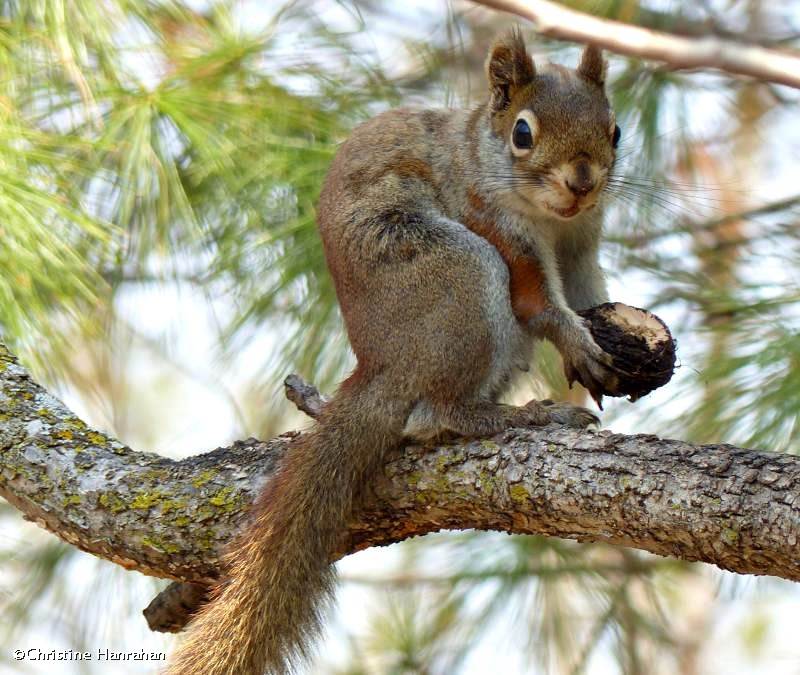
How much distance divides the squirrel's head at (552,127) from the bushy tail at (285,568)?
671 millimetres

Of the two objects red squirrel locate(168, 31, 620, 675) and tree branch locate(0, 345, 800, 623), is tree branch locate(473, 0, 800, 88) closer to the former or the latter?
tree branch locate(0, 345, 800, 623)

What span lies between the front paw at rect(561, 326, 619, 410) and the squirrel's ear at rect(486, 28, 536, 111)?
61 cm

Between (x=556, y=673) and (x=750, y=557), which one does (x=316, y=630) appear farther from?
(x=556, y=673)

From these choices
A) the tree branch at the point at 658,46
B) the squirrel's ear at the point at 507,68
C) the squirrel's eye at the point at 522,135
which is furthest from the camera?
the squirrel's ear at the point at 507,68

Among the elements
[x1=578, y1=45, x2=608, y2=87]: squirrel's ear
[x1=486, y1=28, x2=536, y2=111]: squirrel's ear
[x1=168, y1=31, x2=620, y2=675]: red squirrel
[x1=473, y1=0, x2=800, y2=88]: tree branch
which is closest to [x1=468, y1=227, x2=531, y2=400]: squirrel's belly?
[x1=168, y1=31, x2=620, y2=675]: red squirrel

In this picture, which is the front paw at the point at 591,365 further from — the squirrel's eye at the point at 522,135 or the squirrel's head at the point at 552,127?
the squirrel's eye at the point at 522,135

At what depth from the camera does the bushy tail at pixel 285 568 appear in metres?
2.18

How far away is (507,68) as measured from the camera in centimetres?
269

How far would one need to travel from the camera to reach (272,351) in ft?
11.3

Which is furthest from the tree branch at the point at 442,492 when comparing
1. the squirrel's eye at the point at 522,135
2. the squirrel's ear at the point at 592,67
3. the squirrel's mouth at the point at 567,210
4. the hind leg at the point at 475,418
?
the squirrel's ear at the point at 592,67

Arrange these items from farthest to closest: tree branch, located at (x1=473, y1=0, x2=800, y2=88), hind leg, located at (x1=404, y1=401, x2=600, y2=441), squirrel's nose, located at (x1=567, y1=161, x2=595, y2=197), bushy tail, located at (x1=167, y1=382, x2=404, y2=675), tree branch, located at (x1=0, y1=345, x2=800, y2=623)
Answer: squirrel's nose, located at (x1=567, y1=161, x2=595, y2=197)
hind leg, located at (x1=404, y1=401, x2=600, y2=441)
bushy tail, located at (x1=167, y1=382, x2=404, y2=675)
tree branch, located at (x1=0, y1=345, x2=800, y2=623)
tree branch, located at (x1=473, y1=0, x2=800, y2=88)

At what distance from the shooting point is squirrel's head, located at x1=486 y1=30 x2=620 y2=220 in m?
2.48

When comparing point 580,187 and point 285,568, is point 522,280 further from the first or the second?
point 285,568

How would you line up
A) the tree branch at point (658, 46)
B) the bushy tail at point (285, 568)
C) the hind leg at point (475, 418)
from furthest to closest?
the hind leg at point (475, 418) < the bushy tail at point (285, 568) < the tree branch at point (658, 46)
